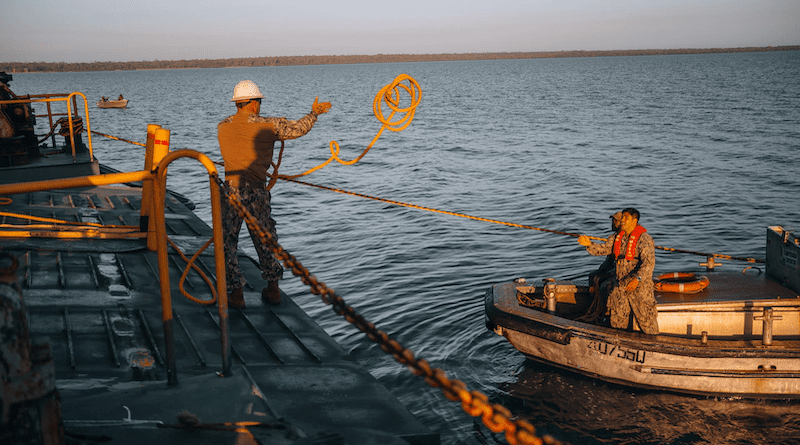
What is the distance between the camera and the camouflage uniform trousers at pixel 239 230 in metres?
6.10

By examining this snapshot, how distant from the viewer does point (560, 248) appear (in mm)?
15664

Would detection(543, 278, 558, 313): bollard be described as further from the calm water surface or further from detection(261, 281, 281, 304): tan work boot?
detection(261, 281, 281, 304): tan work boot

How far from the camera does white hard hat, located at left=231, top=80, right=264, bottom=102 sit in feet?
20.3

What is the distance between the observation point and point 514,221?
18.9 meters

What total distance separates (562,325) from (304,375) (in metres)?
4.51

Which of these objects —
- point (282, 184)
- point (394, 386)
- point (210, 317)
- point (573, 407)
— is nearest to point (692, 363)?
point (573, 407)

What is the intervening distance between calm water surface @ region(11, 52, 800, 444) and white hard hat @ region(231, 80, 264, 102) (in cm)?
465

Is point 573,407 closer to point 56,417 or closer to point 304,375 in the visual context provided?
point 304,375

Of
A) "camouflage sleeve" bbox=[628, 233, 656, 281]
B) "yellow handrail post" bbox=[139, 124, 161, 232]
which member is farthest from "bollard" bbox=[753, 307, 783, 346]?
"yellow handrail post" bbox=[139, 124, 161, 232]

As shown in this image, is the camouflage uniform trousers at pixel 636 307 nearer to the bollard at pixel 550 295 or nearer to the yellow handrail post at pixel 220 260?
the bollard at pixel 550 295

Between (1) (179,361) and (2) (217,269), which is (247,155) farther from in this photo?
(2) (217,269)

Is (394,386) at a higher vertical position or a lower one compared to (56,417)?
lower

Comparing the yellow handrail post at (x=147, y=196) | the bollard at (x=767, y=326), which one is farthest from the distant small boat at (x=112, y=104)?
the bollard at (x=767, y=326)

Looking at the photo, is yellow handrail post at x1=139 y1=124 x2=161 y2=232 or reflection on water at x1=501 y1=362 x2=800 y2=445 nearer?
reflection on water at x1=501 y1=362 x2=800 y2=445
